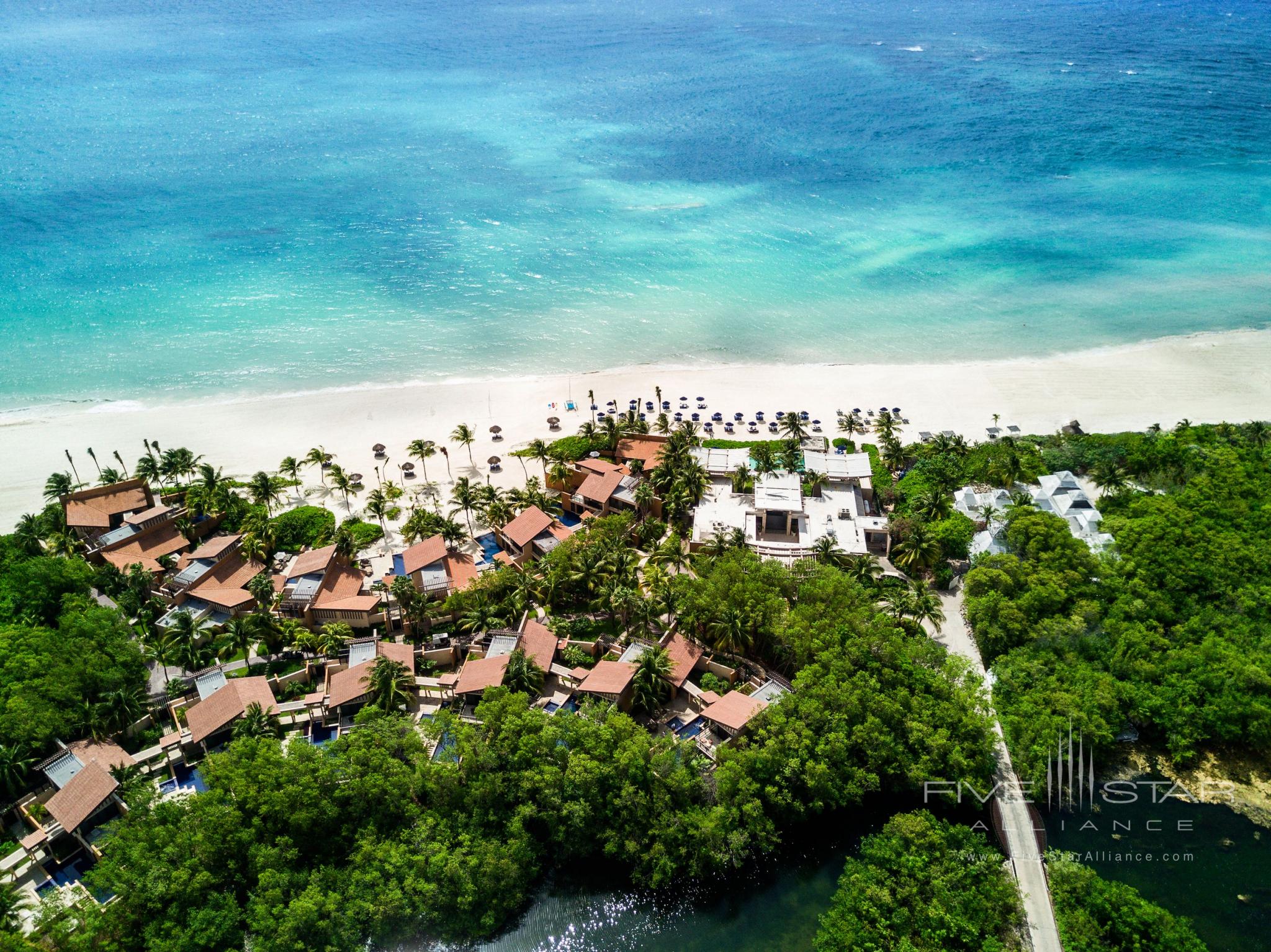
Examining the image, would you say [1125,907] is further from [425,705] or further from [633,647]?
[425,705]

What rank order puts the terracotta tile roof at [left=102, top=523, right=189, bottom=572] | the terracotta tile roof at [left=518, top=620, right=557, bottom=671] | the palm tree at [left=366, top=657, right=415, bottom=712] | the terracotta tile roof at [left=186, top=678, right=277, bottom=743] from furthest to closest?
1. the terracotta tile roof at [left=102, top=523, right=189, bottom=572]
2. the terracotta tile roof at [left=518, top=620, right=557, bottom=671]
3. the palm tree at [left=366, top=657, right=415, bottom=712]
4. the terracotta tile roof at [left=186, top=678, right=277, bottom=743]

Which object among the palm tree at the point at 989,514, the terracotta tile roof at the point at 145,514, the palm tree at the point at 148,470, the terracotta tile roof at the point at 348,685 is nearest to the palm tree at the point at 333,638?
the terracotta tile roof at the point at 348,685

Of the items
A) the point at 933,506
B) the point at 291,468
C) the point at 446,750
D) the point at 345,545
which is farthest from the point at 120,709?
the point at 933,506

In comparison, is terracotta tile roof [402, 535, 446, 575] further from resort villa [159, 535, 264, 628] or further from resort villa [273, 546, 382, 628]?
resort villa [159, 535, 264, 628]

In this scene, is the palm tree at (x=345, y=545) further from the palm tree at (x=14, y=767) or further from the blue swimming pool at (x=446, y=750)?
the palm tree at (x=14, y=767)

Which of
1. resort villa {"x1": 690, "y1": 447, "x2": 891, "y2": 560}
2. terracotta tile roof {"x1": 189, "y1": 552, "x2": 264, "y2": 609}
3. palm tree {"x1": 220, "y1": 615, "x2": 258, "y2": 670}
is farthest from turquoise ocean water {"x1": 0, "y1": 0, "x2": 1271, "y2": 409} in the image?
palm tree {"x1": 220, "y1": 615, "x2": 258, "y2": 670}

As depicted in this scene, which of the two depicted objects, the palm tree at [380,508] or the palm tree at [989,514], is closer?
the palm tree at [989,514]
